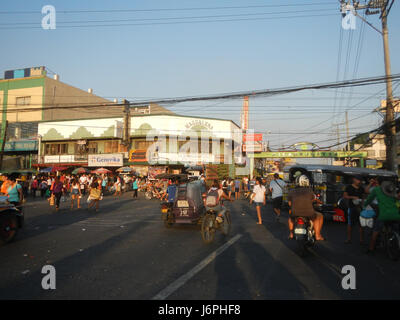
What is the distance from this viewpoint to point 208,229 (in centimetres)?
810

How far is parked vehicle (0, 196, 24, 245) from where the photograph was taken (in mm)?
7883

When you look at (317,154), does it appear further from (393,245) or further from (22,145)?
(22,145)

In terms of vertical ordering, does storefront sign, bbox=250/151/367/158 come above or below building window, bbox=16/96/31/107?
below

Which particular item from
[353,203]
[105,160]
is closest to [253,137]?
[105,160]

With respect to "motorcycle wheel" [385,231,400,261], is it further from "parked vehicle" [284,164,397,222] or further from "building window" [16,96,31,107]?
"building window" [16,96,31,107]

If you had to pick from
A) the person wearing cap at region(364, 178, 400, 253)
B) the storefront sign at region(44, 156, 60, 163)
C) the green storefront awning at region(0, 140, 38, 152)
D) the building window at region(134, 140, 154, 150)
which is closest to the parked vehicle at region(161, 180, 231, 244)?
the person wearing cap at region(364, 178, 400, 253)

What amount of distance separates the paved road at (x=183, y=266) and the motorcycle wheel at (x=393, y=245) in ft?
0.55

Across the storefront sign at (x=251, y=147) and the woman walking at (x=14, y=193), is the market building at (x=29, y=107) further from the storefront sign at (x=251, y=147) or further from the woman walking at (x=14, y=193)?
the woman walking at (x=14, y=193)

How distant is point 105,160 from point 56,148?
9.74 m

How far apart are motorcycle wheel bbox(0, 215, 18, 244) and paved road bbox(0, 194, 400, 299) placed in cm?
33

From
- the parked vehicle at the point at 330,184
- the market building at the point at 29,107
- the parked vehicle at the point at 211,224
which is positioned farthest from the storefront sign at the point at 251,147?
the parked vehicle at the point at 211,224

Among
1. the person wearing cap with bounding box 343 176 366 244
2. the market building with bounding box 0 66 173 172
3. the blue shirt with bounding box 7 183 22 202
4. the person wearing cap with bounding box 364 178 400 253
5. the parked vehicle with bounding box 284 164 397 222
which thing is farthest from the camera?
the market building with bounding box 0 66 173 172

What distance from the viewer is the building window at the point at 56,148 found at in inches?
1679
